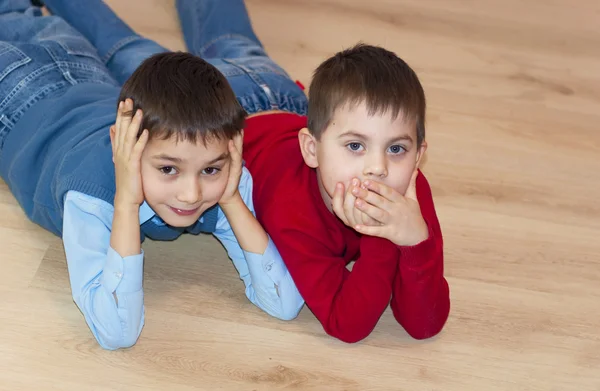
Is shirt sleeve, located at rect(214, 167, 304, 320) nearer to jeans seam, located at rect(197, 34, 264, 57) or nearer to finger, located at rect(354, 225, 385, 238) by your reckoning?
finger, located at rect(354, 225, 385, 238)

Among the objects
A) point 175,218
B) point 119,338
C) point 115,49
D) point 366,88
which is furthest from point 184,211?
point 115,49

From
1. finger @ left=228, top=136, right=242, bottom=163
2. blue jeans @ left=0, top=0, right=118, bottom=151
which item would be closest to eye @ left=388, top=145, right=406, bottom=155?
finger @ left=228, top=136, right=242, bottom=163

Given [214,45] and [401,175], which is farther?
[214,45]

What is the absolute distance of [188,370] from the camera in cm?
131

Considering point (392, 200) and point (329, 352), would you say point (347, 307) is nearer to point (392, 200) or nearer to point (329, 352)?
point (329, 352)

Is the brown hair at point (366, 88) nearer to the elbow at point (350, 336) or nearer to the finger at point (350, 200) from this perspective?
the finger at point (350, 200)

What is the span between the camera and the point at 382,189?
3.89 feet

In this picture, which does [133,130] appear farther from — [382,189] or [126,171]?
[382,189]

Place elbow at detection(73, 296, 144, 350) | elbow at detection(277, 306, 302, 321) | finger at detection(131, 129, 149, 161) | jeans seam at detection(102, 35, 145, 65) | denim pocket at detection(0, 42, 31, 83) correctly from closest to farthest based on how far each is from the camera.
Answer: finger at detection(131, 129, 149, 161) → elbow at detection(73, 296, 144, 350) → elbow at detection(277, 306, 302, 321) → denim pocket at detection(0, 42, 31, 83) → jeans seam at detection(102, 35, 145, 65)

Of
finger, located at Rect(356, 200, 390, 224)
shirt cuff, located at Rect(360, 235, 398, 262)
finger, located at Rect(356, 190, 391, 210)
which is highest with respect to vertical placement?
A: finger, located at Rect(356, 190, 391, 210)

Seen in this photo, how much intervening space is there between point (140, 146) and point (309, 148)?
0.89 ft

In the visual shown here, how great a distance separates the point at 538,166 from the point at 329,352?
69 centimetres

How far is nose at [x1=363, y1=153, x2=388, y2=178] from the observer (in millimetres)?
1187

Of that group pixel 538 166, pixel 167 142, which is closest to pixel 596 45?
pixel 538 166
